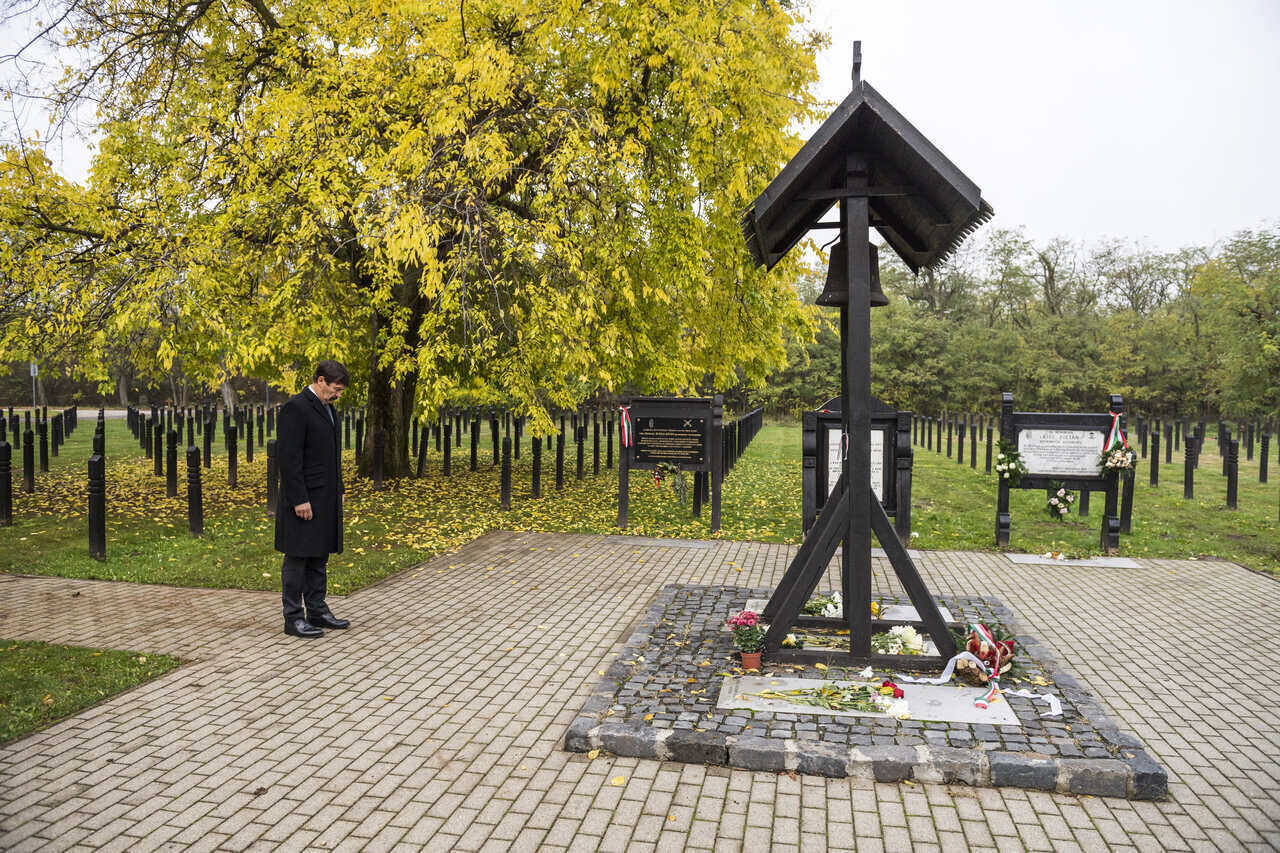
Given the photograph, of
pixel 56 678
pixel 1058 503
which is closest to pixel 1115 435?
pixel 1058 503

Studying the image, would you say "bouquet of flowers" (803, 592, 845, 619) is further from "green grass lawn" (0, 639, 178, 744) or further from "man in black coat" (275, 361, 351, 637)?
"green grass lawn" (0, 639, 178, 744)

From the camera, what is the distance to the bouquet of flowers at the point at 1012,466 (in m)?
9.99

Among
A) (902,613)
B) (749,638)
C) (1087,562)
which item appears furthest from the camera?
(1087,562)

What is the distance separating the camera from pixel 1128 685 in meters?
5.23

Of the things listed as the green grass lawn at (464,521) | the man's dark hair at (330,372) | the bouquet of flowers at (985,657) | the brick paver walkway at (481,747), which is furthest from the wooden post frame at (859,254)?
the green grass lawn at (464,521)

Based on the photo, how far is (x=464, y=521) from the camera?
1116 cm

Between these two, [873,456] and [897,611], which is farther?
[873,456]

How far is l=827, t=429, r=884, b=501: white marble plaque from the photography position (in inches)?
372

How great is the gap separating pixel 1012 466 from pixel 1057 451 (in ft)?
1.89

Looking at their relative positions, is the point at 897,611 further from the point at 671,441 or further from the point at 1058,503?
the point at 1058,503

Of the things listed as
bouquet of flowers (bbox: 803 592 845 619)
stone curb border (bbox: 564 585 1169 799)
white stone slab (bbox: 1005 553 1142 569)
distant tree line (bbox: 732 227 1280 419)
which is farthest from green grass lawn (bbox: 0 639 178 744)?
distant tree line (bbox: 732 227 1280 419)

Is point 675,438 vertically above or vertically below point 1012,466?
above

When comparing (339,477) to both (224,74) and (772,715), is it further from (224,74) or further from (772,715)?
(224,74)

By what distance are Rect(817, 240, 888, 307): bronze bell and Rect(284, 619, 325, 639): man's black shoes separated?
434 cm
